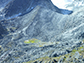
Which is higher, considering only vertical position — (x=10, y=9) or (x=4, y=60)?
(x=10, y=9)

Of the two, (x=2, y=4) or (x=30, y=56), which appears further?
(x=2, y=4)

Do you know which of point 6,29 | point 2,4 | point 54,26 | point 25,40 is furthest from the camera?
point 2,4

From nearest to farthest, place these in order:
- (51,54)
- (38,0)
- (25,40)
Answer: (51,54) → (25,40) → (38,0)

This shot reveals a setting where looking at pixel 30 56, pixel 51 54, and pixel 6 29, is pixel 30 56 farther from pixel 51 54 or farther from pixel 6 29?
pixel 6 29

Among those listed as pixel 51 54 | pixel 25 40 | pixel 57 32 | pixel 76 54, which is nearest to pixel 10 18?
pixel 25 40

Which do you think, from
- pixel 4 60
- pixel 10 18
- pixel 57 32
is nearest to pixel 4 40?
pixel 4 60

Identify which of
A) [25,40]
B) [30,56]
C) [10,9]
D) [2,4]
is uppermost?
[2,4]

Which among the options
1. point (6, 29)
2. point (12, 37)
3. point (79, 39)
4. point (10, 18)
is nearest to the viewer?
point (79, 39)

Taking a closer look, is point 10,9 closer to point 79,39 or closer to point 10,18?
point 10,18

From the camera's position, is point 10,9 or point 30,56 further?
point 10,9
